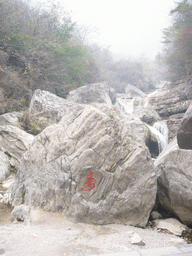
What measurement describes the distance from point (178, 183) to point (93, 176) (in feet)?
7.14

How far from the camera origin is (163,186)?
17.5 ft

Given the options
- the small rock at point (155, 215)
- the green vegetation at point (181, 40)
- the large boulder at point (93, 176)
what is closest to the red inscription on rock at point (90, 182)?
the large boulder at point (93, 176)

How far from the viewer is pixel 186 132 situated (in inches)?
209

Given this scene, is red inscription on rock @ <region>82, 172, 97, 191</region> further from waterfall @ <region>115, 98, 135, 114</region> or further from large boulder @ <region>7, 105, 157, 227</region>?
waterfall @ <region>115, 98, 135, 114</region>

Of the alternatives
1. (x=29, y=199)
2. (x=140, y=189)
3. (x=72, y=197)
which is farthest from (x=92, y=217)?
(x=29, y=199)

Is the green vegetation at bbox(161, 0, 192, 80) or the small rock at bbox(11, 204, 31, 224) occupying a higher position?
the green vegetation at bbox(161, 0, 192, 80)

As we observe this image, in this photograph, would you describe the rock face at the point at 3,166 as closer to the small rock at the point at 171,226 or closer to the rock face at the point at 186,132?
the small rock at the point at 171,226

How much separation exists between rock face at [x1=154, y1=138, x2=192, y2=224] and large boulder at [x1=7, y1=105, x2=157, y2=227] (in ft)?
1.90

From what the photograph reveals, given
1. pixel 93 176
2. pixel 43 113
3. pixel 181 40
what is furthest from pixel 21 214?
pixel 181 40

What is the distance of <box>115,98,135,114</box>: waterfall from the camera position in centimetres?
1881

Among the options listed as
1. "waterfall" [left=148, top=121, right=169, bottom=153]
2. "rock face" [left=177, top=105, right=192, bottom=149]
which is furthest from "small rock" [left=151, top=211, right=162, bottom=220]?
"waterfall" [left=148, top=121, right=169, bottom=153]

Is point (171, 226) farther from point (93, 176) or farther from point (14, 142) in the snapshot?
point (14, 142)

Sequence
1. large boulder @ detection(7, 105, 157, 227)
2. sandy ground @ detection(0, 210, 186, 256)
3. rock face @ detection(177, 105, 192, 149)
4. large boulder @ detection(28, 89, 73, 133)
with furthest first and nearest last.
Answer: large boulder @ detection(28, 89, 73, 133), rock face @ detection(177, 105, 192, 149), large boulder @ detection(7, 105, 157, 227), sandy ground @ detection(0, 210, 186, 256)

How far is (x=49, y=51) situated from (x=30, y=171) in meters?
12.0
